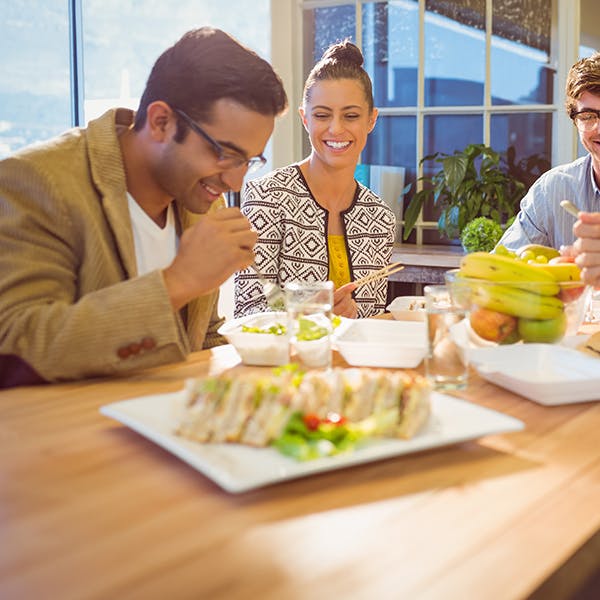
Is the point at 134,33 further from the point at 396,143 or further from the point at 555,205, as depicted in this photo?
the point at 555,205

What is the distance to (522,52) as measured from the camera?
416 centimetres

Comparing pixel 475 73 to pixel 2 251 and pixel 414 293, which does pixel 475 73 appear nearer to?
pixel 414 293

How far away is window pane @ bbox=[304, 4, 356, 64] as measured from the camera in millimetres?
4512

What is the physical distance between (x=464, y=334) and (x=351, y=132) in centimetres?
159

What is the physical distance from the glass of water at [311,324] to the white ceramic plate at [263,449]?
0.30 meters

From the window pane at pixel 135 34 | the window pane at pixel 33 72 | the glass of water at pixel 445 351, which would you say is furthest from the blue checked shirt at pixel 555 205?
the window pane at pixel 33 72

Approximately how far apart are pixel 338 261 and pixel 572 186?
2.92ft

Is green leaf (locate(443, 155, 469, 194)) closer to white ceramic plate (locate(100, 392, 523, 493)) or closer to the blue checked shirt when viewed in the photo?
the blue checked shirt

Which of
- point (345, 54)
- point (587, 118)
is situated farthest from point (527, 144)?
point (345, 54)

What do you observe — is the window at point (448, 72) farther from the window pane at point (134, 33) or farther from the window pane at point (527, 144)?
the window pane at point (134, 33)

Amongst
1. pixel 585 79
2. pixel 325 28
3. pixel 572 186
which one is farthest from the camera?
pixel 325 28

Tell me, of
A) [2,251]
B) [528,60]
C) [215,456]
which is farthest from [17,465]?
[528,60]

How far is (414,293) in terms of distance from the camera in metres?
4.26

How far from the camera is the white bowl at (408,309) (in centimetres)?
193
